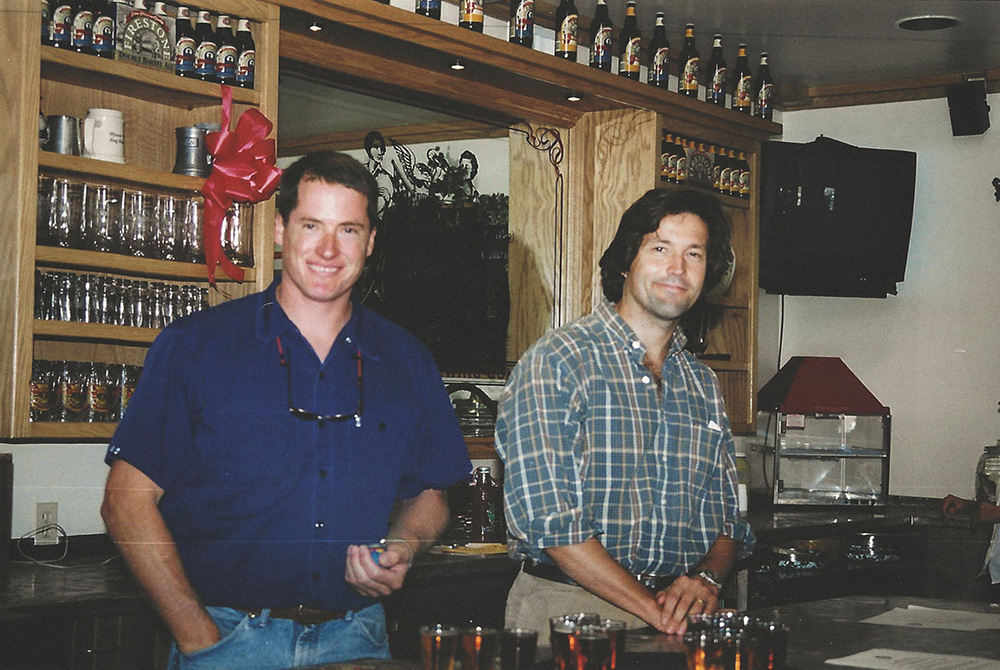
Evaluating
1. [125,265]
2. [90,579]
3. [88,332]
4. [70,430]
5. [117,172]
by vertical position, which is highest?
[117,172]

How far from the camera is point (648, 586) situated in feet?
5.08

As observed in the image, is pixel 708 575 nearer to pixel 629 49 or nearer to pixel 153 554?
pixel 153 554

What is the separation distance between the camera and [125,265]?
1.80 m

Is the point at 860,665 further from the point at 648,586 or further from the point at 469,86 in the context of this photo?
the point at 469,86

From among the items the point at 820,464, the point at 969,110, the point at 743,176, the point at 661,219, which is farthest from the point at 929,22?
the point at 820,464

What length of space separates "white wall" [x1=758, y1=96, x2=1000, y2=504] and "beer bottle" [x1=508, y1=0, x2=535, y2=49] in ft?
1.75

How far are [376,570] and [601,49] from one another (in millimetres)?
1564

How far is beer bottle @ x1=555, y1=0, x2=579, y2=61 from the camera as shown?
2250 millimetres

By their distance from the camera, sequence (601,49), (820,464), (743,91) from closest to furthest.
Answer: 1. (743,91)
2. (601,49)
3. (820,464)

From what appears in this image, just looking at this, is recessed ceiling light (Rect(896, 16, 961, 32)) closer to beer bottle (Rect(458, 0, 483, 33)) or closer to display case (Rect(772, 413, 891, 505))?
beer bottle (Rect(458, 0, 483, 33))

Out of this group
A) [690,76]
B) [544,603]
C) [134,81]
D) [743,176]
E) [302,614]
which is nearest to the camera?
[302,614]

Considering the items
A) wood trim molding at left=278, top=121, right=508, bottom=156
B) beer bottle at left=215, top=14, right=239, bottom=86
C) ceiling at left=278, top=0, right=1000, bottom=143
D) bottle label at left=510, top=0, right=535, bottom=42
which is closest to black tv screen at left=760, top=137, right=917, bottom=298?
ceiling at left=278, top=0, right=1000, bottom=143

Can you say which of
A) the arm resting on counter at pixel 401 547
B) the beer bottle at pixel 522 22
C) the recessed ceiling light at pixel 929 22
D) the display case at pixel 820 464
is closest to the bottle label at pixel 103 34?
the beer bottle at pixel 522 22

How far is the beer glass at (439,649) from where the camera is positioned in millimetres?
823
